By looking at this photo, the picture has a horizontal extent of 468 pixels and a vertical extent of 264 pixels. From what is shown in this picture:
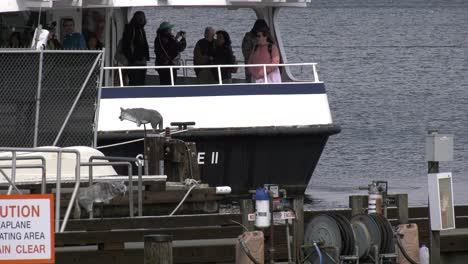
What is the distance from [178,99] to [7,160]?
6.33m

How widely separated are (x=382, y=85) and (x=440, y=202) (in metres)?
56.3

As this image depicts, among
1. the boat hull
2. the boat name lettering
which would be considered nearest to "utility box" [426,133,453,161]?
the boat hull

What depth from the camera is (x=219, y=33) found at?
83.0 feet

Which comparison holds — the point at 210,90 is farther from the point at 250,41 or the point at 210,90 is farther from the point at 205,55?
the point at 250,41

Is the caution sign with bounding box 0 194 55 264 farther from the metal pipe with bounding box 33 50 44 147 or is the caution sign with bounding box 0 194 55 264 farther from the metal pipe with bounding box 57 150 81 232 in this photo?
the metal pipe with bounding box 33 50 44 147

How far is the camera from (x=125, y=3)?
24281 mm

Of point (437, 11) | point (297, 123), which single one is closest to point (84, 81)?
point (297, 123)

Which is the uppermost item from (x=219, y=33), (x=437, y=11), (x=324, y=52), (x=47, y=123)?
(x=437, y=11)

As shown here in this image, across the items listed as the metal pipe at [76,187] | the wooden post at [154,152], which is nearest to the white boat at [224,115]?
the wooden post at [154,152]

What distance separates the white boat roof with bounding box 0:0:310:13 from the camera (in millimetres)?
23359

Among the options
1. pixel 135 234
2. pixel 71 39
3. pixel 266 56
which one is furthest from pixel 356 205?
pixel 266 56

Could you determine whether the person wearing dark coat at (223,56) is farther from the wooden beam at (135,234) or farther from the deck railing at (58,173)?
the wooden beam at (135,234)

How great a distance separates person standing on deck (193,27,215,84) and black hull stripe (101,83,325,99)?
0.85 meters

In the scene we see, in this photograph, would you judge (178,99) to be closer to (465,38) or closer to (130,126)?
(130,126)
